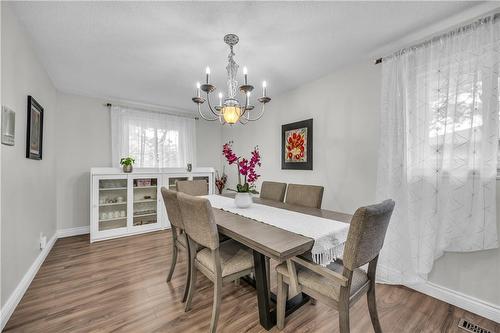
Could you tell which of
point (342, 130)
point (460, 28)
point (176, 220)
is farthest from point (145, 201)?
point (460, 28)

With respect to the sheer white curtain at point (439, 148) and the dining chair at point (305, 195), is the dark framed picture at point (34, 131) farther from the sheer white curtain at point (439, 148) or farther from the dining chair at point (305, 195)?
the sheer white curtain at point (439, 148)

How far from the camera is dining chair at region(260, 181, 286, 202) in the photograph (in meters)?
2.68

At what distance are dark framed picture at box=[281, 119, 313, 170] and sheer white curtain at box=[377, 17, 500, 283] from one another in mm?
987

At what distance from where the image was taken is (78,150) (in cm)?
352

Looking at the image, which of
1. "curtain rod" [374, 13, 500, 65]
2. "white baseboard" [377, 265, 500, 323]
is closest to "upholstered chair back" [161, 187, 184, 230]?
"white baseboard" [377, 265, 500, 323]

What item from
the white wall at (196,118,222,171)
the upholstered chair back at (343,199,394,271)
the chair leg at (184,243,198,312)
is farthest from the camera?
the white wall at (196,118,222,171)

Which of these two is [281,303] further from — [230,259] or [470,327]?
[470,327]

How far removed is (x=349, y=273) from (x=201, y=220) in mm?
926

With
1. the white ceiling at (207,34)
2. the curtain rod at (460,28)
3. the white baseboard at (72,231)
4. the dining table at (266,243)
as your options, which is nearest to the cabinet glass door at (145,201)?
the white baseboard at (72,231)

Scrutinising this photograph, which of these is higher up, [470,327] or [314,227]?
[314,227]

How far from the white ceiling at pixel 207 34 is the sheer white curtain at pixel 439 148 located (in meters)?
0.31

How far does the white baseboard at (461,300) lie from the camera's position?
1.63 metres

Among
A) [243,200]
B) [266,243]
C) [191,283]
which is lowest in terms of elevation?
[191,283]

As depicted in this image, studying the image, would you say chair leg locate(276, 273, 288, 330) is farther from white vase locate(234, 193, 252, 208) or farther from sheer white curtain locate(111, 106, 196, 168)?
sheer white curtain locate(111, 106, 196, 168)
